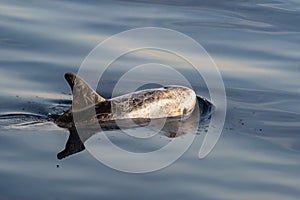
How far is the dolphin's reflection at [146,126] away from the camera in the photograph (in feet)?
34.8

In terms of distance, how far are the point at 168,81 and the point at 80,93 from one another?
277cm

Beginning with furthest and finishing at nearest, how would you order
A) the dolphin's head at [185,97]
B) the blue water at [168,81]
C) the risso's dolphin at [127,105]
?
the dolphin's head at [185,97] < the risso's dolphin at [127,105] < the blue water at [168,81]

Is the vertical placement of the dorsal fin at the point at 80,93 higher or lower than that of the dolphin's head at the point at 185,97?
lower

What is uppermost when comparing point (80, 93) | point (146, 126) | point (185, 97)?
point (185, 97)

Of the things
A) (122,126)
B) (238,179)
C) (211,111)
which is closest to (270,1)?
(211,111)

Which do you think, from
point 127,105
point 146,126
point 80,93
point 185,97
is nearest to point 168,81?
point 185,97

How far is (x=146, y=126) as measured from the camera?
37.8ft

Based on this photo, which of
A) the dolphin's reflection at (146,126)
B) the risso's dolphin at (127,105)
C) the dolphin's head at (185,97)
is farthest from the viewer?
the dolphin's head at (185,97)

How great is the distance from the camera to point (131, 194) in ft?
30.4

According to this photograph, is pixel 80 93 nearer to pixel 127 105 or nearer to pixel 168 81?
pixel 127 105

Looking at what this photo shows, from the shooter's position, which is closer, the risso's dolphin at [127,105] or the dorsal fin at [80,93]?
the dorsal fin at [80,93]

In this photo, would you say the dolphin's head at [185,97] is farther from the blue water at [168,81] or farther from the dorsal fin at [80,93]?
the dorsal fin at [80,93]

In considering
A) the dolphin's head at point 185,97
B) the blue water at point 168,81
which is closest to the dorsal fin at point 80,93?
the blue water at point 168,81

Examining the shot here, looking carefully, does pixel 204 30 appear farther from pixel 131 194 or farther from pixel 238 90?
pixel 131 194
